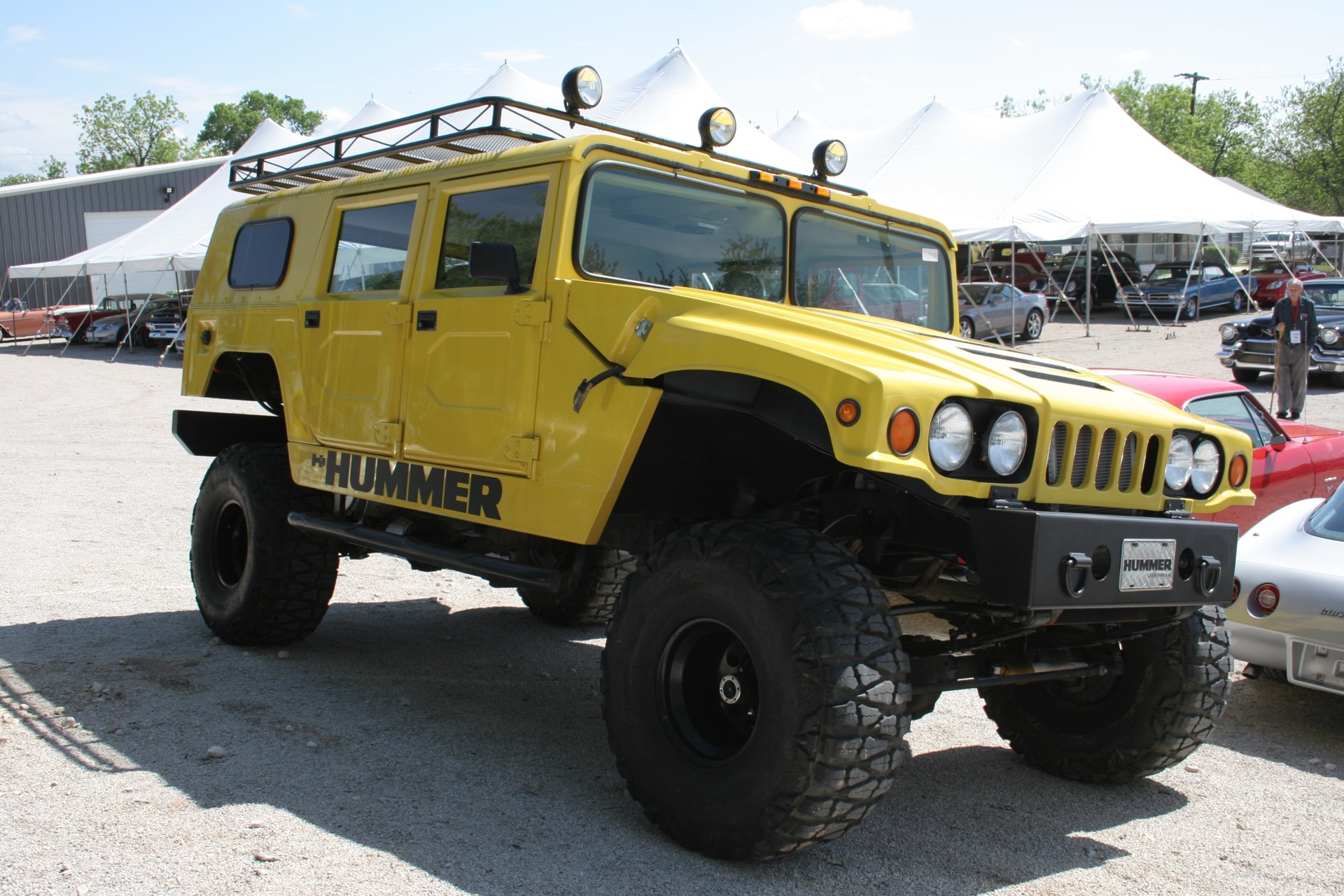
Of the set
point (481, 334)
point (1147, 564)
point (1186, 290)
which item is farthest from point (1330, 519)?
point (1186, 290)

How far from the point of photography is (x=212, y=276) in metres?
6.41

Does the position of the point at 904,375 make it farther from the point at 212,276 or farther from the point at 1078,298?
the point at 1078,298

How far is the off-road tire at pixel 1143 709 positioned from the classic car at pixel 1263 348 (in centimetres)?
1523

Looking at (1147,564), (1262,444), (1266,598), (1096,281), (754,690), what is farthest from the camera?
(1096,281)

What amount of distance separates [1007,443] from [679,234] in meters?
1.62

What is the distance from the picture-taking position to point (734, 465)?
4156 millimetres

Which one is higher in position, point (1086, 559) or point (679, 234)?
point (679, 234)

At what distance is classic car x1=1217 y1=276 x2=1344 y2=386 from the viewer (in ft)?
59.1

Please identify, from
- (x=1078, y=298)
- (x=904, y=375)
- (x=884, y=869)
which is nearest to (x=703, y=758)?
(x=884, y=869)

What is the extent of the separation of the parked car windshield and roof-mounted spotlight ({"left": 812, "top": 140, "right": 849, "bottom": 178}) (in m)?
2.89

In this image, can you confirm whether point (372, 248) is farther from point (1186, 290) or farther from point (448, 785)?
point (1186, 290)

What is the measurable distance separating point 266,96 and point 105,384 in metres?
86.0

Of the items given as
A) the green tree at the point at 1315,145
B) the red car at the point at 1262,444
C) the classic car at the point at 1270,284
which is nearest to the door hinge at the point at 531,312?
the red car at the point at 1262,444

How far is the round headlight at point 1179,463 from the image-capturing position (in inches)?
152
